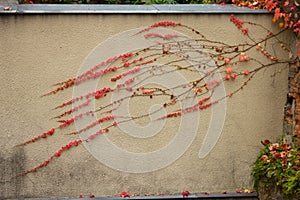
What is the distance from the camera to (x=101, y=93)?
6039mm

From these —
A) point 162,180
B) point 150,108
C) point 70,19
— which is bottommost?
point 162,180

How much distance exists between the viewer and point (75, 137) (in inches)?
238

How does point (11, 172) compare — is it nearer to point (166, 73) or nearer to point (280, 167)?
point (166, 73)

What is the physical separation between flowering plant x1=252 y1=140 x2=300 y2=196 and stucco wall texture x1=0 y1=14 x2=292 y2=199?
0.19 m

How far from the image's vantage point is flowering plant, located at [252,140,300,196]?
5.43m

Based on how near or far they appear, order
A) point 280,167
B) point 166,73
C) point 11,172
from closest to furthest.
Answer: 1. point 280,167
2. point 11,172
3. point 166,73

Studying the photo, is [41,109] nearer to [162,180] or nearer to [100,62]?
[100,62]

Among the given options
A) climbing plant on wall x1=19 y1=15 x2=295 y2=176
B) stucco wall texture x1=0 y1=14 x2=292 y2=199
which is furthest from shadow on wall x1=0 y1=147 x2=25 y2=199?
climbing plant on wall x1=19 y1=15 x2=295 y2=176

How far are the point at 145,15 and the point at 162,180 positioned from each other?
5.87 feet

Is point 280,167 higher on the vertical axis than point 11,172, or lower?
higher

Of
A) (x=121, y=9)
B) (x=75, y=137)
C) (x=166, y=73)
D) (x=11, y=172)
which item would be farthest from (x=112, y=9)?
(x=11, y=172)

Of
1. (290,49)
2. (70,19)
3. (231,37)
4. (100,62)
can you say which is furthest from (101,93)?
(290,49)

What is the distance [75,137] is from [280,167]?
2143 millimetres

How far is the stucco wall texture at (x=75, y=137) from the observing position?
5.88 metres
